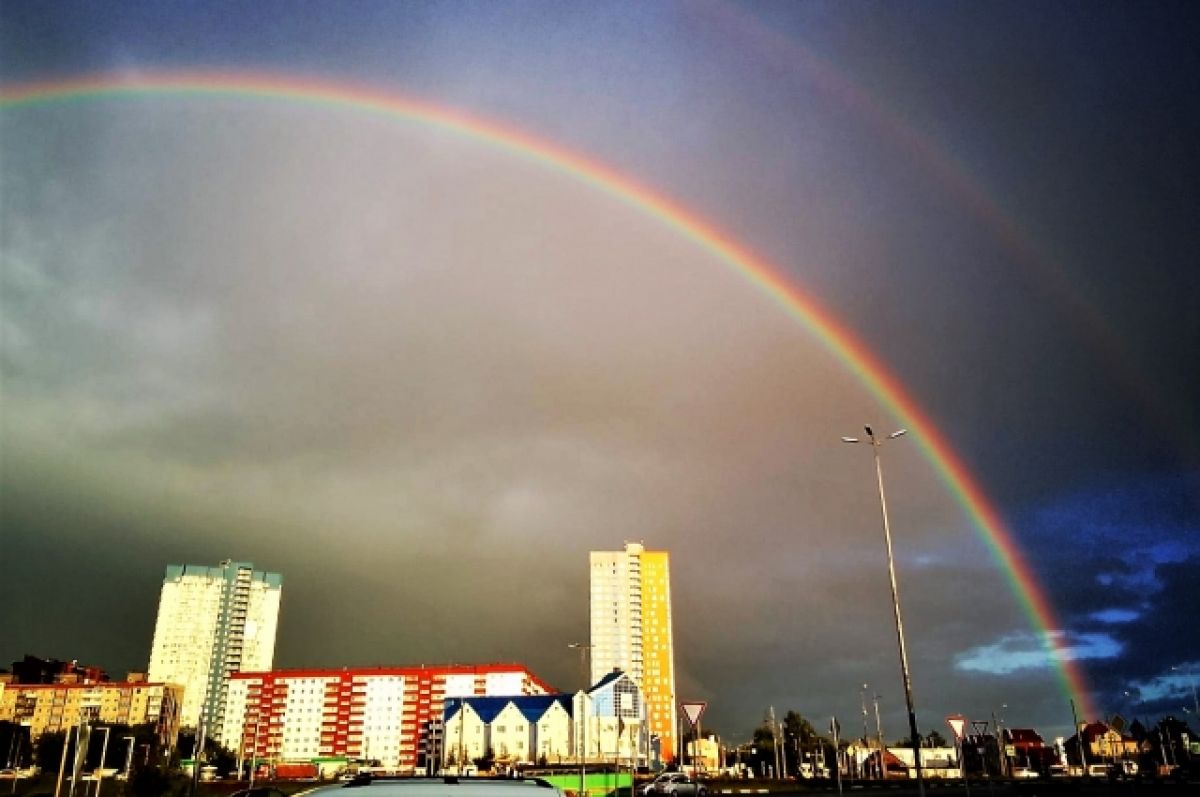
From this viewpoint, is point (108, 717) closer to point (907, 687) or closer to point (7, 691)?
point (7, 691)

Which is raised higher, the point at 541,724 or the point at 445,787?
the point at 541,724

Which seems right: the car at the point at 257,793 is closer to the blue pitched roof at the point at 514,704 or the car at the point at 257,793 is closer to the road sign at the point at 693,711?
the road sign at the point at 693,711

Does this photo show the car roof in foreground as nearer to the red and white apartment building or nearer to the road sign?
the road sign

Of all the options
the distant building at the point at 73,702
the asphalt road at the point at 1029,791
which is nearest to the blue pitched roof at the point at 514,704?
the distant building at the point at 73,702

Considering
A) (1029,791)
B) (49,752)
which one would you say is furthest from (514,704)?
(1029,791)

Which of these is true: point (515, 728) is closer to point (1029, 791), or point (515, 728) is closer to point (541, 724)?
point (541, 724)

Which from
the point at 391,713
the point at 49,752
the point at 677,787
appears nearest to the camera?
the point at 677,787

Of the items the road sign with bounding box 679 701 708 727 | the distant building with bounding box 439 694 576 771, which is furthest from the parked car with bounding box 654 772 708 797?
the distant building with bounding box 439 694 576 771
